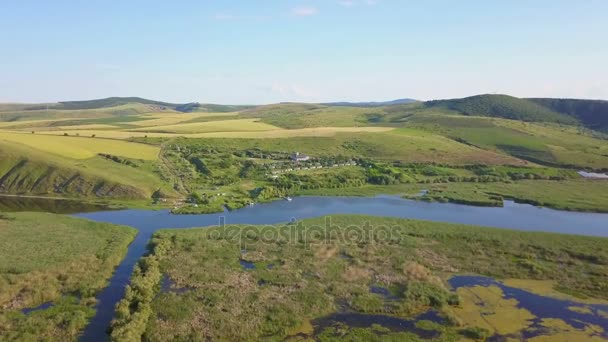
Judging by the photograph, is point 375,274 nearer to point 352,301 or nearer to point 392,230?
point 352,301

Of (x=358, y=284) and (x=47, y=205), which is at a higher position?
(x=47, y=205)

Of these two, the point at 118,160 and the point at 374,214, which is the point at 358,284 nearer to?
the point at 374,214

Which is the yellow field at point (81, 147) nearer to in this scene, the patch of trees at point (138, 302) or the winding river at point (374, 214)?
the winding river at point (374, 214)

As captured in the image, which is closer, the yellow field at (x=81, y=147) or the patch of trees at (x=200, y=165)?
the patch of trees at (x=200, y=165)

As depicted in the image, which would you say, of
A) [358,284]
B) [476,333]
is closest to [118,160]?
[358,284]

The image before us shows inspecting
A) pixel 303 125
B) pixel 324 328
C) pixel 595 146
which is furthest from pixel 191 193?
pixel 595 146

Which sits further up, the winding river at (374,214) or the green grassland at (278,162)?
the green grassland at (278,162)

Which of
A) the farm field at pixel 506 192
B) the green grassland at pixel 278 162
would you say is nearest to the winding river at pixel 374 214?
the farm field at pixel 506 192
